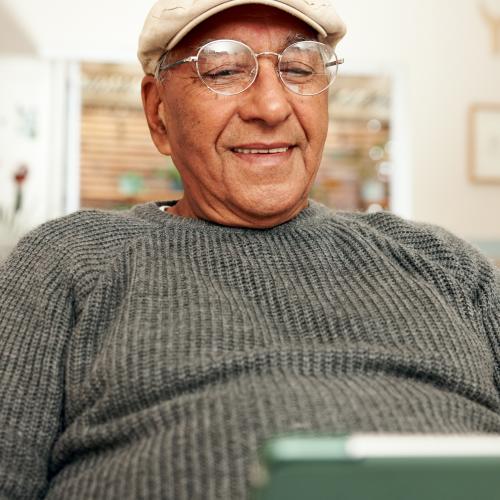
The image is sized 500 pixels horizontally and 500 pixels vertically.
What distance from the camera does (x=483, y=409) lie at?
3.55 ft

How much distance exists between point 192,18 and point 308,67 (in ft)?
0.67

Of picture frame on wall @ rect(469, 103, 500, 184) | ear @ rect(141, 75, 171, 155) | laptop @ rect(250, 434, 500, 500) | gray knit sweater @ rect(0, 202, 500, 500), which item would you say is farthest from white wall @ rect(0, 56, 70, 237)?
laptop @ rect(250, 434, 500, 500)

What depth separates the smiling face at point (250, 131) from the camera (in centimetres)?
125

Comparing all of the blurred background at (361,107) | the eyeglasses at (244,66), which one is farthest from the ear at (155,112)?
the blurred background at (361,107)

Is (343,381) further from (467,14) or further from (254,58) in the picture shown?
(467,14)

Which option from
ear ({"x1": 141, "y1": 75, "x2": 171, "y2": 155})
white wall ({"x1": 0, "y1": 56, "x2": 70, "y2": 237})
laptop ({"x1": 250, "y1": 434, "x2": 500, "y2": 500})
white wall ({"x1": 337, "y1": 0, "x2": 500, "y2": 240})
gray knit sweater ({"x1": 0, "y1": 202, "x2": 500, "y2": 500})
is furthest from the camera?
white wall ({"x1": 337, "y1": 0, "x2": 500, "y2": 240})

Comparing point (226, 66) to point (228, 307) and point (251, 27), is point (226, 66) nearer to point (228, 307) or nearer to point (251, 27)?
point (251, 27)

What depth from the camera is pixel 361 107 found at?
5199 mm

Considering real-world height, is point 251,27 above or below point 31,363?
above

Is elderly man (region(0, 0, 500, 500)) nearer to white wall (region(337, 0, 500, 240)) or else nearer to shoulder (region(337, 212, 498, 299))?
shoulder (region(337, 212, 498, 299))

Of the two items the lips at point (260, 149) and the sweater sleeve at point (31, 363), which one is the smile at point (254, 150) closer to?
the lips at point (260, 149)

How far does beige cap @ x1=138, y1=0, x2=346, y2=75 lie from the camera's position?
121cm

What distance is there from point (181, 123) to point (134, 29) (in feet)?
11.2

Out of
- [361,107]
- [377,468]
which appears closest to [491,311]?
[377,468]
